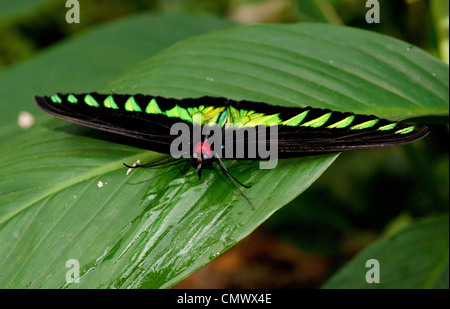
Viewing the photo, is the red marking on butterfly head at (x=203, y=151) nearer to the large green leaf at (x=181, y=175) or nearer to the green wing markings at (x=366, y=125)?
the large green leaf at (x=181, y=175)

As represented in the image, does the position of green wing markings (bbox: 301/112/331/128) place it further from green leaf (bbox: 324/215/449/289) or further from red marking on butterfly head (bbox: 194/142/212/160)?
green leaf (bbox: 324/215/449/289)

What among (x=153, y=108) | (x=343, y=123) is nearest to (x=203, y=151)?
(x=153, y=108)

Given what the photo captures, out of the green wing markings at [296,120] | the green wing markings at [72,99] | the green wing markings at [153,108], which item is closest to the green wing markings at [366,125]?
the green wing markings at [296,120]
